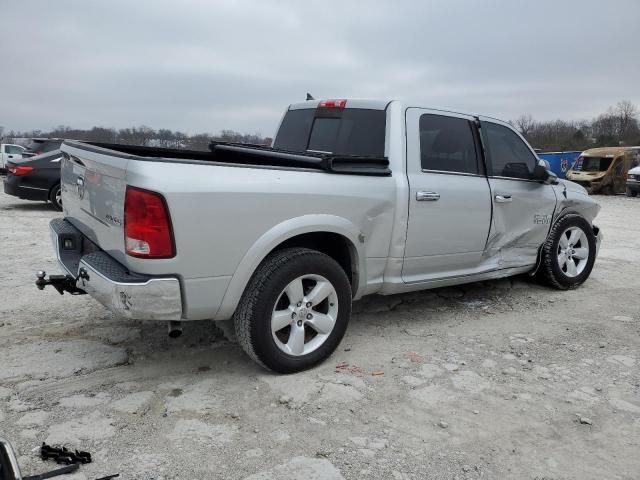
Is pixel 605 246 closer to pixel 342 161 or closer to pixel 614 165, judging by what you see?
pixel 342 161

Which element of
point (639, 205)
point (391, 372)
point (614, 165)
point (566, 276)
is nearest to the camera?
point (391, 372)

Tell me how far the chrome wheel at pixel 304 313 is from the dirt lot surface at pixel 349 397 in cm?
22

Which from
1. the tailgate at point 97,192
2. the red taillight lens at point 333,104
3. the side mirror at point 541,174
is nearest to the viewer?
the tailgate at point 97,192

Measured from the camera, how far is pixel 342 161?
11.6ft

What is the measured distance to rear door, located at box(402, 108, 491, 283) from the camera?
A: 156 inches

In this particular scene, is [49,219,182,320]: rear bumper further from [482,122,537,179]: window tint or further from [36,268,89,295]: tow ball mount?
[482,122,537,179]: window tint

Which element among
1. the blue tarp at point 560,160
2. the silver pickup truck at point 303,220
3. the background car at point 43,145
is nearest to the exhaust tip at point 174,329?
the silver pickup truck at point 303,220

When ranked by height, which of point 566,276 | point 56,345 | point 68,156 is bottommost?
point 56,345

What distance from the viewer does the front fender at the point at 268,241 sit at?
10.0ft

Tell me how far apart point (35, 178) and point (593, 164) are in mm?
23258

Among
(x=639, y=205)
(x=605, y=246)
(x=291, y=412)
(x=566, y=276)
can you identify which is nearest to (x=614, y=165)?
(x=639, y=205)

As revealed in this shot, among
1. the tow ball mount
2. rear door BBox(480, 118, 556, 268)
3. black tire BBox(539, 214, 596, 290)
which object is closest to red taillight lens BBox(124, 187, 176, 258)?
the tow ball mount

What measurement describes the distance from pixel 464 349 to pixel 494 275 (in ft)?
3.72

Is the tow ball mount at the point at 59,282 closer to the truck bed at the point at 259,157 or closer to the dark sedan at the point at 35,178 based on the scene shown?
the truck bed at the point at 259,157
